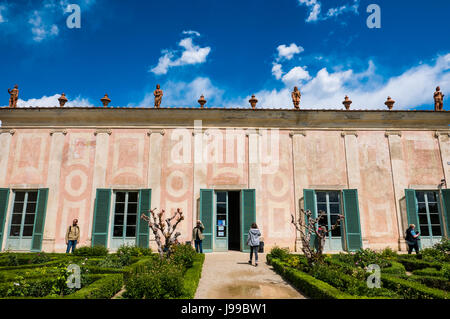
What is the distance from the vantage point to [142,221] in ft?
37.5

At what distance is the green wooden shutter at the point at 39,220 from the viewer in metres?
11.3

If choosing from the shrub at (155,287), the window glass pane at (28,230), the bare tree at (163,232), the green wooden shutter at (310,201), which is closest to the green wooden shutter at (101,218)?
the window glass pane at (28,230)

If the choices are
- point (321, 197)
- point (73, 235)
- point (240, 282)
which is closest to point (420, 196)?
point (321, 197)

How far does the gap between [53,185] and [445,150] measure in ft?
52.9

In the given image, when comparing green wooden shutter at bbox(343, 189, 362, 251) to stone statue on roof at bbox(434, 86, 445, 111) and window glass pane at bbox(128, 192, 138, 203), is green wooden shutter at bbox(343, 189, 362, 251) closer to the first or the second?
stone statue on roof at bbox(434, 86, 445, 111)

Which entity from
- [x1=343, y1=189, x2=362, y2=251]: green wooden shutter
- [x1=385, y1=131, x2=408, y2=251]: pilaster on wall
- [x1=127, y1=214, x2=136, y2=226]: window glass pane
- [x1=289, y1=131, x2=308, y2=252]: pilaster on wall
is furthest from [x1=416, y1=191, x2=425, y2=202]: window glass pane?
[x1=127, y1=214, x2=136, y2=226]: window glass pane

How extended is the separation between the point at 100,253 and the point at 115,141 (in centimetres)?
459

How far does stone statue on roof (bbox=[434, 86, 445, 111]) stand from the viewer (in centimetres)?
1281

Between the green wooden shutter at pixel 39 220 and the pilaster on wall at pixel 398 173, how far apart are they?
1376 cm

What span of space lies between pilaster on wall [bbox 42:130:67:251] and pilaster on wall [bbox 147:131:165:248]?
362 centimetres

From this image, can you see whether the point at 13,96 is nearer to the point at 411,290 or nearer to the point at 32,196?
the point at 32,196

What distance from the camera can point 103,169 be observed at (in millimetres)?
11984
